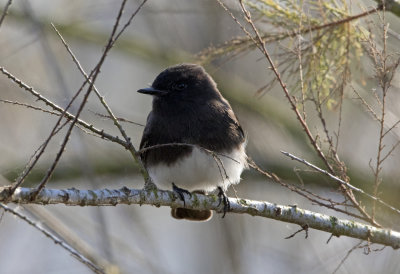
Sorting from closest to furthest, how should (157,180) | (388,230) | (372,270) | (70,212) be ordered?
(388,230), (157,180), (372,270), (70,212)

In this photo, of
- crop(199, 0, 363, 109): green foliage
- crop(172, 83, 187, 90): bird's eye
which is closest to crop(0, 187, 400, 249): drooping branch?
crop(199, 0, 363, 109): green foliage

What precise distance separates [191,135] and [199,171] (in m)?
0.25

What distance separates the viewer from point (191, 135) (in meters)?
4.41

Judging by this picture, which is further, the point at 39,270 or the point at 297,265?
the point at 39,270

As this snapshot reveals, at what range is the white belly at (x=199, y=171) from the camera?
436 centimetres

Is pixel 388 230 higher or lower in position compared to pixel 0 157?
lower

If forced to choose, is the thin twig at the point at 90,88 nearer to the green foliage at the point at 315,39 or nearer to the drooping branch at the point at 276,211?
the drooping branch at the point at 276,211

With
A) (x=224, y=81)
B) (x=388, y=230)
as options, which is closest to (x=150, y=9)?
(x=224, y=81)

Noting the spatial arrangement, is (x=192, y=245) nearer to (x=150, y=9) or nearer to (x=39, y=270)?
(x=39, y=270)

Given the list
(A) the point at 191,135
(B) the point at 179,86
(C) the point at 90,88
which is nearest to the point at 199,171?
(A) the point at 191,135

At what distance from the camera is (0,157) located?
23.7ft

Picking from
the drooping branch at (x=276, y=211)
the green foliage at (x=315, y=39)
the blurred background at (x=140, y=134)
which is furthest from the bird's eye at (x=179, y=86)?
the blurred background at (x=140, y=134)

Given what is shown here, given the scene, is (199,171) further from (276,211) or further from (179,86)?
(276,211)

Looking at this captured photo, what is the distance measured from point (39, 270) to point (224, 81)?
331cm
